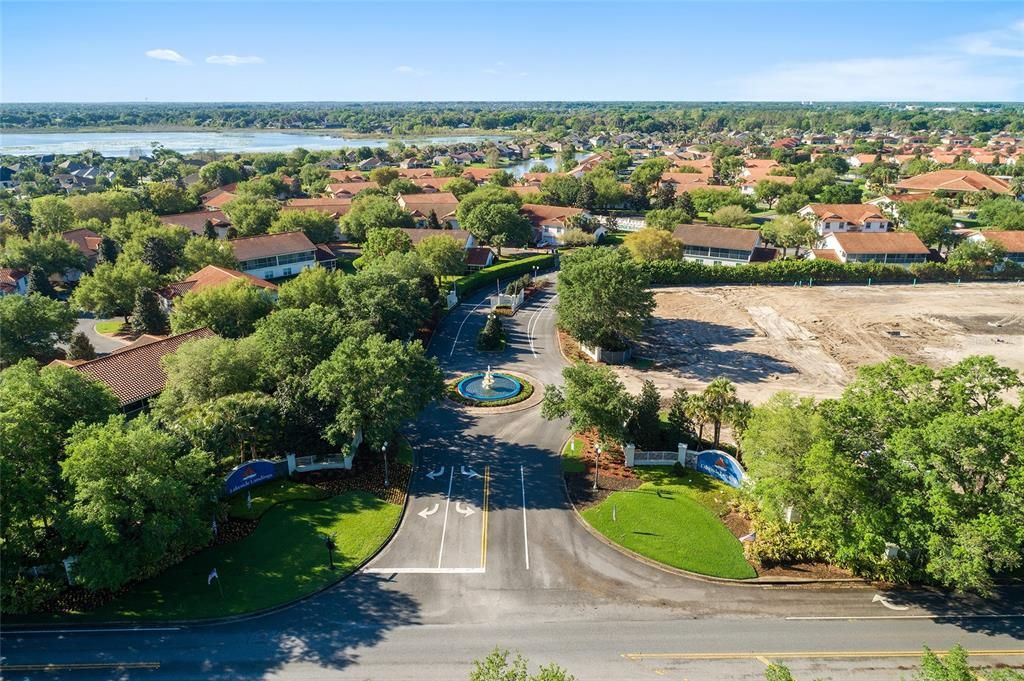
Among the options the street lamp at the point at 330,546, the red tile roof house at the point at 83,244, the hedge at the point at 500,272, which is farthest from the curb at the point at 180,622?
the red tile roof house at the point at 83,244

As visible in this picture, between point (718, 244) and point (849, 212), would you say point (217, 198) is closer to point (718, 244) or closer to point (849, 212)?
point (718, 244)

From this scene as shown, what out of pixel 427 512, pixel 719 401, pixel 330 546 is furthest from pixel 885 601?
→ pixel 330 546

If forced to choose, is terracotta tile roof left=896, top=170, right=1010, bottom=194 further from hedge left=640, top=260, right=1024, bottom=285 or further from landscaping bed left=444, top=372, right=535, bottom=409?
landscaping bed left=444, top=372, right=535, bottom=409

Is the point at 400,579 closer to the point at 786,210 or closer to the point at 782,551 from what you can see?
the point at 782,551

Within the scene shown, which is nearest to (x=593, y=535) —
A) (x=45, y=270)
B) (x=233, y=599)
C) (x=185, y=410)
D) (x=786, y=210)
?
(x=233, y=599)

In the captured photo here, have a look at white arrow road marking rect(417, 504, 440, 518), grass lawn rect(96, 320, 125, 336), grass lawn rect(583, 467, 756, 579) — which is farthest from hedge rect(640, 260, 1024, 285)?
grass lawn rect(96, 320, 125, 336)

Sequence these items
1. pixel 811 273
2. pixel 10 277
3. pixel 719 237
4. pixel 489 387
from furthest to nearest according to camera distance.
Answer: pixel 719 237 < pixel 811 273 < pixel 10 277 < pixel 489 387
